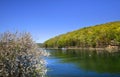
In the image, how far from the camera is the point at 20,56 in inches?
1435

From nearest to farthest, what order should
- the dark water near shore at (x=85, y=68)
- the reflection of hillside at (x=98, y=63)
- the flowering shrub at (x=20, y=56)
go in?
the flowering shrub at (x=20, y=56)
the dark water near shore at (x=85, y=68)
the reflection of hillside at (x=98, y=63)

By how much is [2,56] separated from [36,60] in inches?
195

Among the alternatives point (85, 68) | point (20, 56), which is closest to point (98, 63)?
point (85, 68)

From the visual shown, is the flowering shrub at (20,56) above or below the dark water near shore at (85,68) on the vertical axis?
above

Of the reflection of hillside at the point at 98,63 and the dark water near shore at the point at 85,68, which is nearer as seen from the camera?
the dark water near shore at the point at 85,68

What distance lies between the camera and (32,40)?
38500 millimetres

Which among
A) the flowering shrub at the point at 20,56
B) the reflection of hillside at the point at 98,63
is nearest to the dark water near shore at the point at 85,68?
the reflection of hillside at the point at 98,63

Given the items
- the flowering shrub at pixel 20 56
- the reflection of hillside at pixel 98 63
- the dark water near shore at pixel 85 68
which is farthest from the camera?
the reflection of hillside at pixel 98 63

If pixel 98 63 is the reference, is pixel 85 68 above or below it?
below

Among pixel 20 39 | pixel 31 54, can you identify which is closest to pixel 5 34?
pixel 20 39

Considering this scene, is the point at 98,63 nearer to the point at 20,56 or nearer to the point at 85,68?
the point at 85,68

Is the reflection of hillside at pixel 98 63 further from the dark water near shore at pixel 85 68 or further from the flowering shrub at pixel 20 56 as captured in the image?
the flowering shrub at pixel 20 56

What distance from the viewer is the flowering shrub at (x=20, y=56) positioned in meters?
35.6

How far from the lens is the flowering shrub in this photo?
3562 cm
